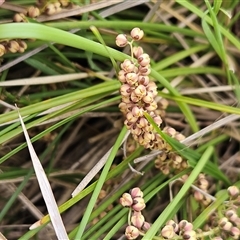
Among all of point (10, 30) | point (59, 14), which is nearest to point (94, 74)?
point (59, 14)

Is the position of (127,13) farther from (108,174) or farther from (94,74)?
(108,174)

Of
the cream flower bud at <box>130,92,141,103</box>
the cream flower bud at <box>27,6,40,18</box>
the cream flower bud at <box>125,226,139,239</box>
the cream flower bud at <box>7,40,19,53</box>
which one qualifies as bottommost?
the cream flower bud at <box>125,226,139,239</box>

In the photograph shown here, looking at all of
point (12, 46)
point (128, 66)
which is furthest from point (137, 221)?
point (12, 46)

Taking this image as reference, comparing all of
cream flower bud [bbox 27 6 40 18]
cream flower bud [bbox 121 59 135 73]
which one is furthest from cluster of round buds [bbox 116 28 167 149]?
cream flower bud [bbox 27 6 40 18]

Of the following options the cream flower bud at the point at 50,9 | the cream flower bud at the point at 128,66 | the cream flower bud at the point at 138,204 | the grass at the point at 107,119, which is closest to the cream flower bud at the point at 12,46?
the grass at the point at 107,119

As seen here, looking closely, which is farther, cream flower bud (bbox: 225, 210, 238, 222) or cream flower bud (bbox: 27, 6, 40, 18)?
cream flower bud (bbox: 27, 6, 40, 18)

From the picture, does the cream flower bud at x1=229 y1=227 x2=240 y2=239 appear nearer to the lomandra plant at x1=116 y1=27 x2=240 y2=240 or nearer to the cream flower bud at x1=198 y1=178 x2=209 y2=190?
the lomandra plant at x1=116 y1=27 x2=240 y2=240

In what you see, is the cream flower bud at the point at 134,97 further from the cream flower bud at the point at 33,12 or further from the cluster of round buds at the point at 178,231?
the cream flower bud at the point at 33,12
